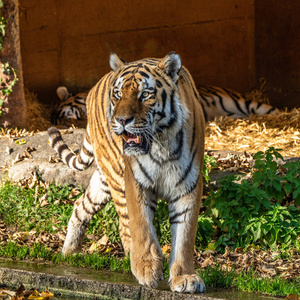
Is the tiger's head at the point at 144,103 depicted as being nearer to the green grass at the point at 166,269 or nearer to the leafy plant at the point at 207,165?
the green grass at the point at 166,269

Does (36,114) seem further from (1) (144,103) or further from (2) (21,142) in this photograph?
(1) (144,103)

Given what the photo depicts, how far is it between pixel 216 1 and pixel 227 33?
0.53m

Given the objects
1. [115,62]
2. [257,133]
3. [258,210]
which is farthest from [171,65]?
[257,133]

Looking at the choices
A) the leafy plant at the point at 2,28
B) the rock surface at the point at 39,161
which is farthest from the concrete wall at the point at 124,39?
the rock surface at the point at 39,161

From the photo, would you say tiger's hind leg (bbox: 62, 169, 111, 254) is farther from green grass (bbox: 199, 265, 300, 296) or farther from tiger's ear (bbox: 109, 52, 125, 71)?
green grass (bbox: 199, 265, 300, 296)

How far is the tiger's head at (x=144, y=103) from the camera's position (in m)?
3.87

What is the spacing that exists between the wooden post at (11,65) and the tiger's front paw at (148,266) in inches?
159

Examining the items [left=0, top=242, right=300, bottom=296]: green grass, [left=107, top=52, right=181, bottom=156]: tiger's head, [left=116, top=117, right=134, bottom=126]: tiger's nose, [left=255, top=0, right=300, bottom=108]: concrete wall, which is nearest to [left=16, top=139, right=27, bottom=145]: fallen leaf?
[left=0, top=242, right=300, bottom=296]: green grass

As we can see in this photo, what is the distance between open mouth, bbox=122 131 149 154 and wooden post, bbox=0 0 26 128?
4.07 metres

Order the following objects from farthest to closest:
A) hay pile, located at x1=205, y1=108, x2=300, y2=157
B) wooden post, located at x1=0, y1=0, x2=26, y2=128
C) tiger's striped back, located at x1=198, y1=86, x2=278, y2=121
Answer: tiger's striped back, located at x1=198, y1=86, x2=278, y2=121
wooden post, located at x1=0, y1=0, x2=26, y2=128
hay pile, located at x1=205, y1=108, x2=300, y2=157

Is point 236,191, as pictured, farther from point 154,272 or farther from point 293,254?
point 154,272

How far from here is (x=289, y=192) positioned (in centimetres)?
524

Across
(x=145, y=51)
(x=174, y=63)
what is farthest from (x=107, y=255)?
(x=145, y=51)

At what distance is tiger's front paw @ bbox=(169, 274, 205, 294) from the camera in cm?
386
